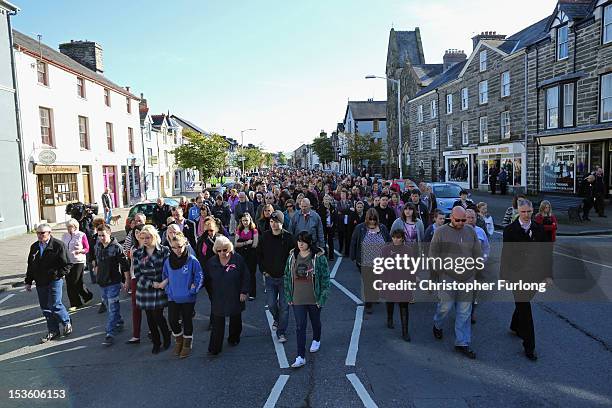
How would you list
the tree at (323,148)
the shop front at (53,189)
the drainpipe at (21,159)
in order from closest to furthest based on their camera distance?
the drainpipe at (21,159) → the shop front at (53,189) → the tree at (323,148)

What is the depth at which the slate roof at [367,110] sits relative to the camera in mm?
74688

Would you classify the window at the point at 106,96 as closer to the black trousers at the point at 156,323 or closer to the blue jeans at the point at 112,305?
the blue jeans at the point at 112,305

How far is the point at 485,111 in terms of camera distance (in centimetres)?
2967

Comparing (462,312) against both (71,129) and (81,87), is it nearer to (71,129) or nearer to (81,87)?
(71,129)

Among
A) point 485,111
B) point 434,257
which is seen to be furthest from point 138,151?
point 434,257

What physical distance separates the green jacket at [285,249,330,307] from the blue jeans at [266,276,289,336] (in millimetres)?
697

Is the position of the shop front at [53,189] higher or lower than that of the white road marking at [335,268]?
higher

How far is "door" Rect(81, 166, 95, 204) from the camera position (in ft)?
81.3

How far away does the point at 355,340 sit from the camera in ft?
19.6

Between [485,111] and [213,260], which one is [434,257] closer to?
[213,260]

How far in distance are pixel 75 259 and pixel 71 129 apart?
19.0 meters

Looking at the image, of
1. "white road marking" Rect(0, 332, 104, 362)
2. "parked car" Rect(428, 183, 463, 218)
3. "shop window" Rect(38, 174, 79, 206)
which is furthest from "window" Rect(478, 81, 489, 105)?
"white road marking" Rect(0, 332, 104, 362)

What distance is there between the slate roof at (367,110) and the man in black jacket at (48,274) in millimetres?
70641

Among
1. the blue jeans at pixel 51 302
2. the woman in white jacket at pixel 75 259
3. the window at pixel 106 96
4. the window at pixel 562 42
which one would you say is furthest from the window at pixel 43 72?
the window at pixel 562 42
